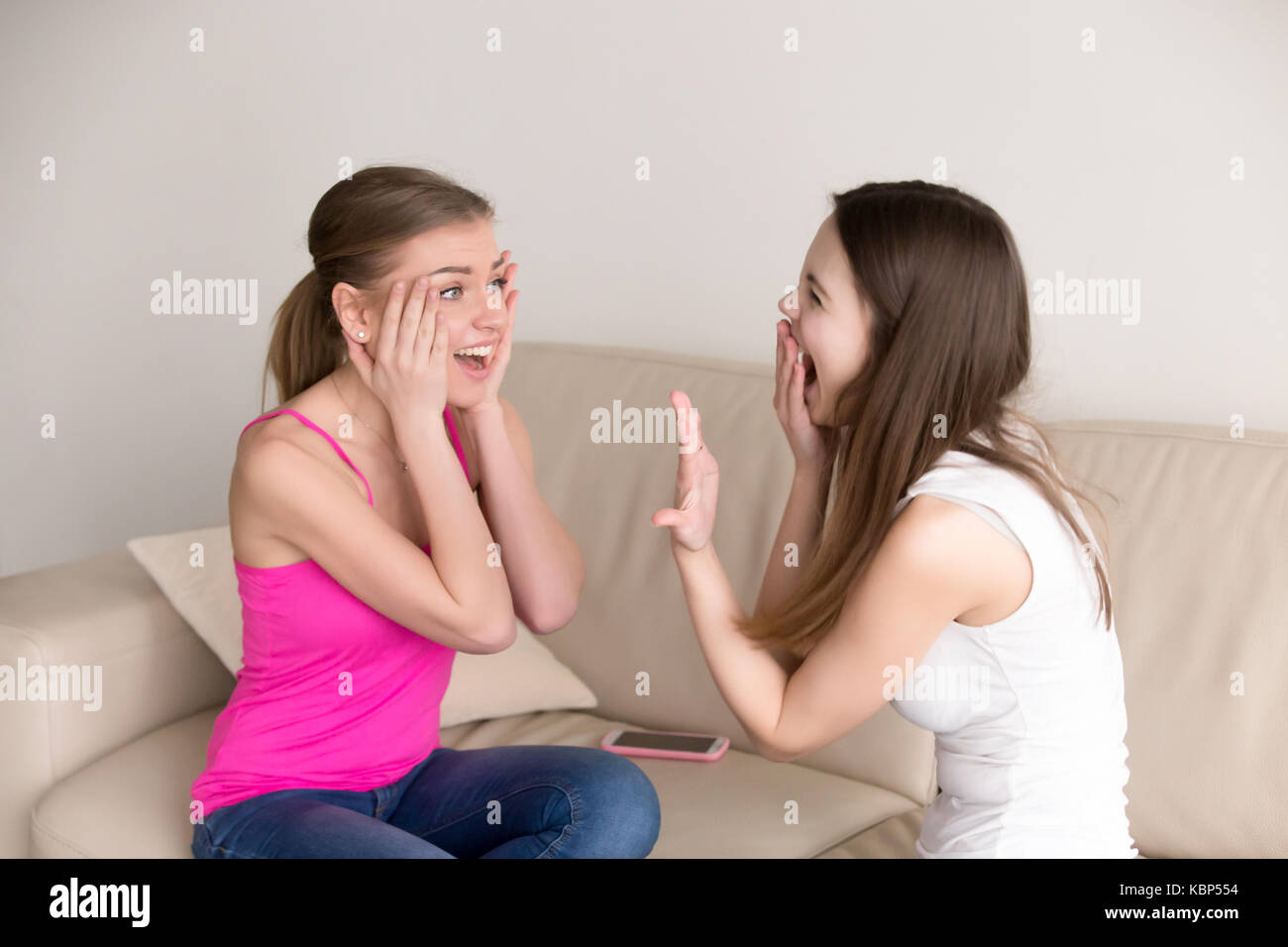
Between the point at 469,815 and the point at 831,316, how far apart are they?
78 centimetres

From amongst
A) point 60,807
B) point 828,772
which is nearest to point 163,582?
point 60,807

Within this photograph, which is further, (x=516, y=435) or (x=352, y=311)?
(x=516, y=435)

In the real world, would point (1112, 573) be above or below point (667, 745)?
above

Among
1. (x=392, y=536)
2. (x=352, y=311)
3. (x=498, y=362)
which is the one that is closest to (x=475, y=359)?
(x=498, y=362)

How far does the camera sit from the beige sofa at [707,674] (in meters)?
1.75

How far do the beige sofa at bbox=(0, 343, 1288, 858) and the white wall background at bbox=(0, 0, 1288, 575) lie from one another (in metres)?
0.31

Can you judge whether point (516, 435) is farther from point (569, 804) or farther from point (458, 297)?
point (569, 804)

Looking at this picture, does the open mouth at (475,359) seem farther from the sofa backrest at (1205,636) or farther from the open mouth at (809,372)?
the sofa backrest at (1205,636)

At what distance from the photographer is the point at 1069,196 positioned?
7.25ft

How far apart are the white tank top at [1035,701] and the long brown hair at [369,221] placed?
0.71m

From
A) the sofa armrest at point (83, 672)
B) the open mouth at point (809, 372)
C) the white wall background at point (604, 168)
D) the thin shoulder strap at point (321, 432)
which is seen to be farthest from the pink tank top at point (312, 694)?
the white wall background at point (604, 168)

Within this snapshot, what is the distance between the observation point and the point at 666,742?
6.91ft

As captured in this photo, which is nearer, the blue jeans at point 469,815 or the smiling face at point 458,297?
the blue jeans at point 469,815

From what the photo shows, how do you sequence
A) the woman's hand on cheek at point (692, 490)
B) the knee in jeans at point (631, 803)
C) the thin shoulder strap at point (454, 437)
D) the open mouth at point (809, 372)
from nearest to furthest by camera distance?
the woman's hand on cheek at point (692, 490) < the knee in jeans at point (631, 803) < the open mouth at point (809, 372) < the thin shoulder strap at point (454, 437)
